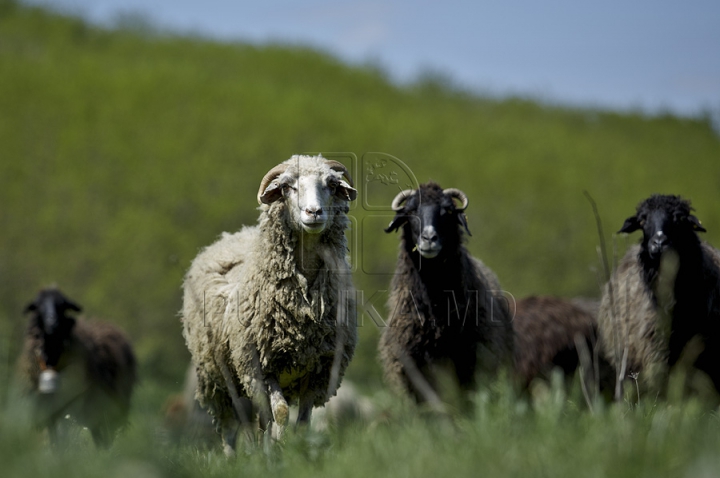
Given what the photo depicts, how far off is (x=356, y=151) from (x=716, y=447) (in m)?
19.8

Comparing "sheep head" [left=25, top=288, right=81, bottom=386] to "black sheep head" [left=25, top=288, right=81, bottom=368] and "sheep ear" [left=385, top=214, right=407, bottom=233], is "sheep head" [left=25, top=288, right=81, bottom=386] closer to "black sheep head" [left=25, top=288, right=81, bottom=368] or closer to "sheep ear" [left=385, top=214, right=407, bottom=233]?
"black sheep head" [left=25, top=288, right=81, bottom=368]

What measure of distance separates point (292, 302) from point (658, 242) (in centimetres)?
333

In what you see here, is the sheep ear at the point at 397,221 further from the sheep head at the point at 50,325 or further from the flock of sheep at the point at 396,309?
the sheep head at the point at 50,325

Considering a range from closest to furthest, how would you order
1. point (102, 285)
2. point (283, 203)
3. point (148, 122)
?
point (283, 203), point (102, 285), point (148, 122)

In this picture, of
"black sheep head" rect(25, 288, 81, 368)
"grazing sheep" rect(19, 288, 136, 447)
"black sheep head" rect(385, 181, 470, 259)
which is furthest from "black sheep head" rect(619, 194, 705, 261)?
"black sheep head" rect(25, 288, 81, 368)

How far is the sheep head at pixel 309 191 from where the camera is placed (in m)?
5.78

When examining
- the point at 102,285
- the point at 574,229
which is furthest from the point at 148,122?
the point at 574,229

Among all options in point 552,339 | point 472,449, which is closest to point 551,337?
point 552,339

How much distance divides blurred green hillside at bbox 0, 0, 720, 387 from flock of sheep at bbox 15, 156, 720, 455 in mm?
8778

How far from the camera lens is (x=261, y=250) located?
6.36 m

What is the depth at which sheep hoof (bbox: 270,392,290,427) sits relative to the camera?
5668mm

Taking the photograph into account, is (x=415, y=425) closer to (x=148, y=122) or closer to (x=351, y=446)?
(x=351, y=446)

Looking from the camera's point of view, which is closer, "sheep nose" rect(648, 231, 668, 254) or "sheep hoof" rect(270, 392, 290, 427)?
"sheep hoof" rect(270, 392, 290, 427)

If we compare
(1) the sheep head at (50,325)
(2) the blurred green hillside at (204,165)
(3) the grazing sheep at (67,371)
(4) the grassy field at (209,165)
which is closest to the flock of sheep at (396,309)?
(3) the grazing sheep at (67,371)
